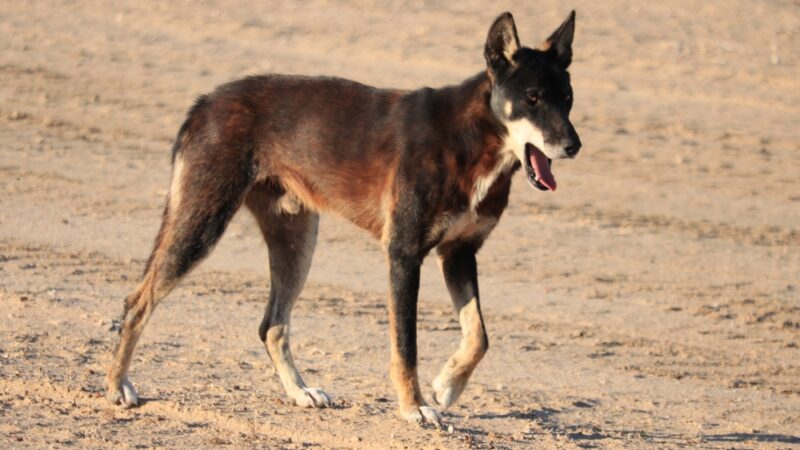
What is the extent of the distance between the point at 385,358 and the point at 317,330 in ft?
2.23

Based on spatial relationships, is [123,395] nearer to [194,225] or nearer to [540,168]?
[194,225]

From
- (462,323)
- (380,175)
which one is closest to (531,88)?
(380,175)

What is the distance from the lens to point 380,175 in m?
7.95

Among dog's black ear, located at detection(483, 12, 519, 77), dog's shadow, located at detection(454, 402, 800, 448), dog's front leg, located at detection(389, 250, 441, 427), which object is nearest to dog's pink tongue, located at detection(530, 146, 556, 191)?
dog's black ear, located at detection(483, 12, 519, 77)

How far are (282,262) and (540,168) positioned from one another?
1.58 metres

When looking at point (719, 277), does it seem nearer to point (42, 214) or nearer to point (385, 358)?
point (385, 358)

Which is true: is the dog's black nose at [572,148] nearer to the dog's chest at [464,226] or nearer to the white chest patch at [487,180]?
the white chest patch at [487,180]

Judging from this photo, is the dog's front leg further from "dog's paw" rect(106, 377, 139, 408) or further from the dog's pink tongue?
"dog's paw" rect(106, 377, 139, 408)

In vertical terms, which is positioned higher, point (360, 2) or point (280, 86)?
point (280, 86)

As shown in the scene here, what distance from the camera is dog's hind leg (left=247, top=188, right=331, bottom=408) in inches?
328

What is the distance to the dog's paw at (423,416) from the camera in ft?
25.0

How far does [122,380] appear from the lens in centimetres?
793

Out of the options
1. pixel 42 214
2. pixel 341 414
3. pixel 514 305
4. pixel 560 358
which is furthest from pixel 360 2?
pixel 341 414

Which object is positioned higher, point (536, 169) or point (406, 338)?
point (536, 169)
